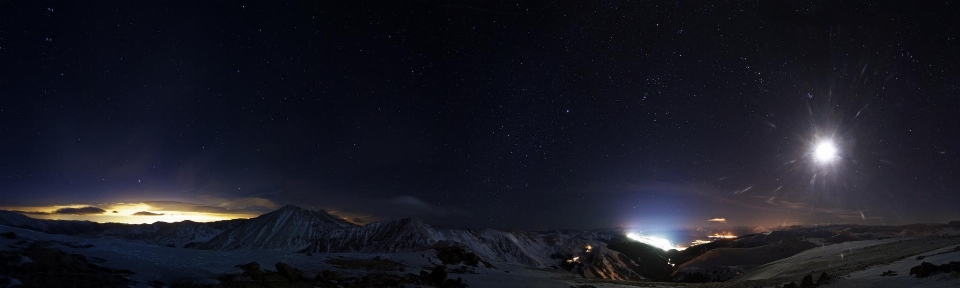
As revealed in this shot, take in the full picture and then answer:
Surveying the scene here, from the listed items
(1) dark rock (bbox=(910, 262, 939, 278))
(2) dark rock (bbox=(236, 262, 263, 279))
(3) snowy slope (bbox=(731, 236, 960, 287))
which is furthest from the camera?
(3) snowy slope (bbox=(731, 236, 960, 287))

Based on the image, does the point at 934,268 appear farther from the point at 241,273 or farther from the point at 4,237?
the point at 4,237

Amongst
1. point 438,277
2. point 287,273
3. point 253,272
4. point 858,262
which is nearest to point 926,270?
point 858,262

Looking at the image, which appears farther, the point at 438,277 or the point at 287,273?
the point at 438,277

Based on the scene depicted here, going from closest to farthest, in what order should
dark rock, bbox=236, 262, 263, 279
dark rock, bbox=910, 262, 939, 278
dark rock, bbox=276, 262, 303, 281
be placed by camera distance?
dark rock, bbox=910, 262, 939, 278 → dark rock, bbox=236, 262, 263, 279 → dark rock, bbox=276, 262, 303, 281

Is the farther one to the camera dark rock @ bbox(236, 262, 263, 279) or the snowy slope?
the snowy slope

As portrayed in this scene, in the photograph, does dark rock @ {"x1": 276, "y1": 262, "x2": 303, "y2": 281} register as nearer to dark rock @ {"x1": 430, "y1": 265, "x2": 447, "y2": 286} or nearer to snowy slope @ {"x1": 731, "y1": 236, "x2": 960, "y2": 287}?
dark rock @ {"x1": 430, "y1": 265, "x2": 447, "y2": 286}

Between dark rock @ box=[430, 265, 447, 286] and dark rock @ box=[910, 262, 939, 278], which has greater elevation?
dark rock @ box=[910, 262, 939, 278]

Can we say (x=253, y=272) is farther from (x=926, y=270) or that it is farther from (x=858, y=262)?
(x=858, y=262)

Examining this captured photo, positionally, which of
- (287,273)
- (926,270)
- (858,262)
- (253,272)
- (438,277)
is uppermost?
(926,270)

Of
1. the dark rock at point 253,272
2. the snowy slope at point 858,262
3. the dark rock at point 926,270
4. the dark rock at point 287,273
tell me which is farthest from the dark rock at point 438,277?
the dark rock at point 926,270

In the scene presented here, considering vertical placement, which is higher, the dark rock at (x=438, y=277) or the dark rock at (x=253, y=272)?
the dark rock at (x=253, y=272)

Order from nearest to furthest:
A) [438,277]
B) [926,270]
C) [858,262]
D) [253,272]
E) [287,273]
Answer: [926,270] < [253,272] < [287,273] < [438,277] < [858,262]

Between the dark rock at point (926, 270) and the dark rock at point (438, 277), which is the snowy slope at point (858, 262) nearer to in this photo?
the dark rock at point (926, 270)

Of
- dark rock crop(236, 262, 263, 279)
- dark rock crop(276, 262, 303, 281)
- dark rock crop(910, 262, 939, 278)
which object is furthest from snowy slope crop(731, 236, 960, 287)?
dark rock crop(236, 262, 263, 279)
